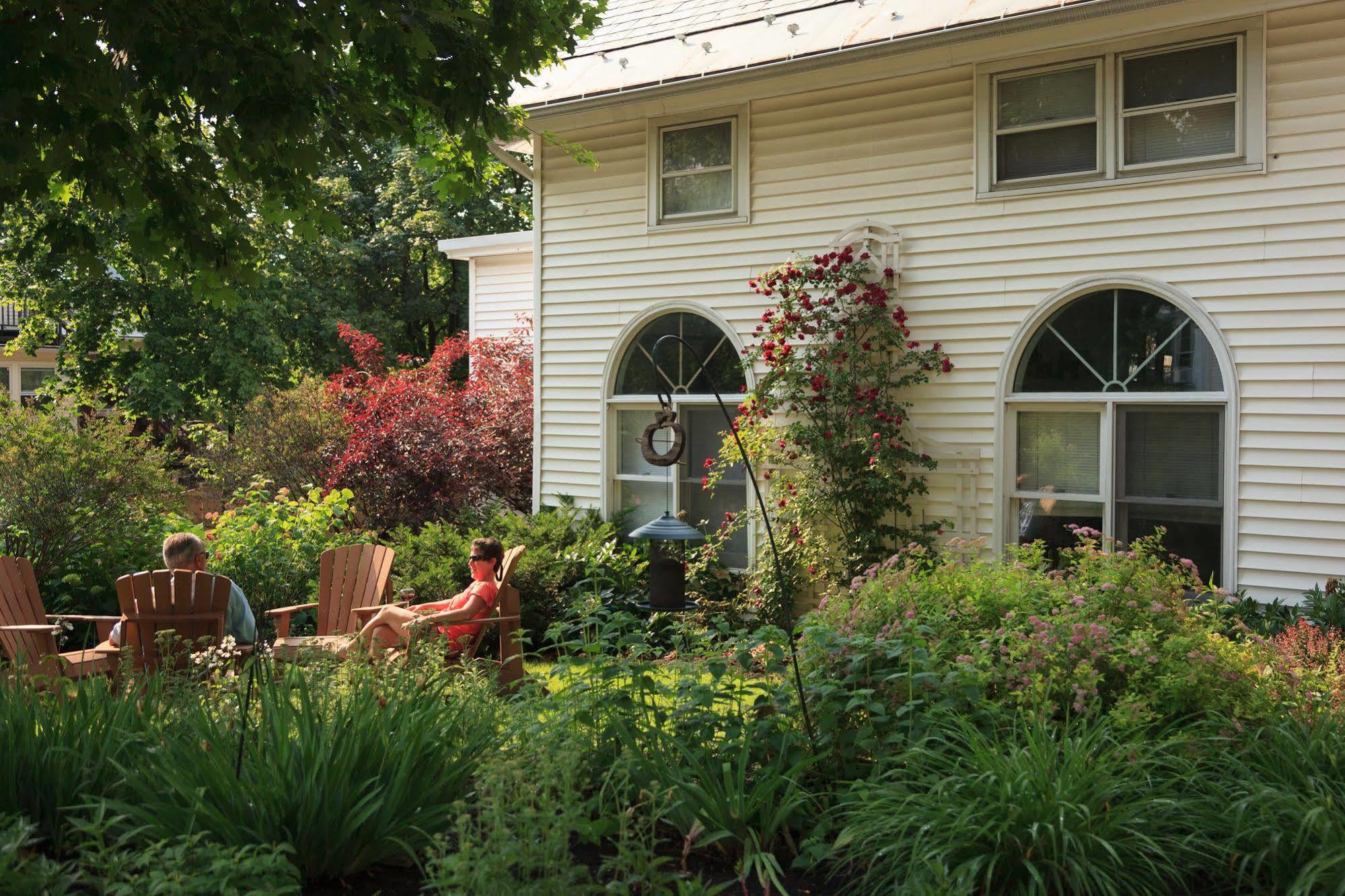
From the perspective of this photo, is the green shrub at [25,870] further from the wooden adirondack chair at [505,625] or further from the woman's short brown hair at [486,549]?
the woman's short brown hair at [486,549]

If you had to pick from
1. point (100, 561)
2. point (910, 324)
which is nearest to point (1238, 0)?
point (910, 324)

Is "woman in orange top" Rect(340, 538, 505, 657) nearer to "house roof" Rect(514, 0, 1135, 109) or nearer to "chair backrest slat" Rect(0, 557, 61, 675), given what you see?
"chair backrest slat" Rect(0, 557, 61, 675)

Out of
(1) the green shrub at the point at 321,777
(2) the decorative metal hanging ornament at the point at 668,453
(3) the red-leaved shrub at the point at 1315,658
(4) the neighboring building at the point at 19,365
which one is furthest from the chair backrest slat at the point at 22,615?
(4) the neighboring building at the point at 19,365

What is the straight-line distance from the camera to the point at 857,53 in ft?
27.3

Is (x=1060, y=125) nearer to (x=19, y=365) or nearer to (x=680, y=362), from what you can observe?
(x=680, y=362)

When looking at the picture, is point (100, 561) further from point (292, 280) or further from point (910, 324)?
point (292, 280)

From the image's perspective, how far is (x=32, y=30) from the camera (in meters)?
4.89

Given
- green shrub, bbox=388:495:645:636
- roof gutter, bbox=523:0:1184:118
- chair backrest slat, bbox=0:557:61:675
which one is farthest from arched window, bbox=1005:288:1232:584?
chair backrest slat, bbox=0:557:61:675

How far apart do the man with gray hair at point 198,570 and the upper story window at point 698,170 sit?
503cm

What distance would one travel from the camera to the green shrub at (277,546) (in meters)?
8.84

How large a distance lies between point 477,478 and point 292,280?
12.4 m

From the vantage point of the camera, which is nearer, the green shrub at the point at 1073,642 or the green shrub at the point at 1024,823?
the green shrub at the point at 1024,823

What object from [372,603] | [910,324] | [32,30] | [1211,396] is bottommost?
[372,603]

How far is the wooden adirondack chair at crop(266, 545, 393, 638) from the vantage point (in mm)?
7926
